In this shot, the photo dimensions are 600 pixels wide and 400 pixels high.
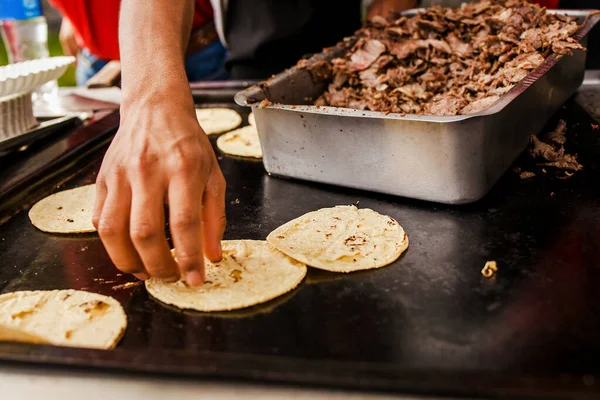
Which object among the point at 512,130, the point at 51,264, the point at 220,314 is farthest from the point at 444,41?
the point at 51,264

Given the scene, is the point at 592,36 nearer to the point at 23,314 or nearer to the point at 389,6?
the point at 389,6

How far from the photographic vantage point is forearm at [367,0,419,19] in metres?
2.92

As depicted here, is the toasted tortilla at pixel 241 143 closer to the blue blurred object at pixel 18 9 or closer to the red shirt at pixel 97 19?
the red shirt at pixel 97 19

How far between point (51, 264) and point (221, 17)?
5.67ft

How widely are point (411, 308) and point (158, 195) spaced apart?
0.64m

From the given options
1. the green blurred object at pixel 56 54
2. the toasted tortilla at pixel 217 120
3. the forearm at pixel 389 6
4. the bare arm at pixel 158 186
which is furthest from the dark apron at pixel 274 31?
the green blurred object at pixel 56 54

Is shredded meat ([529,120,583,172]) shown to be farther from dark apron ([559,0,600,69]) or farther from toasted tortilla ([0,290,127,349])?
toasted tortilla ([0,290,127,349])

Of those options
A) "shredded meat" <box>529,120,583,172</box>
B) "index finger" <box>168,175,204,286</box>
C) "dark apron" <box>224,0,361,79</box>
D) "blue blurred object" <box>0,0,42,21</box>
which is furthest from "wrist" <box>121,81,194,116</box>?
"blue blurred object" <box>0,0,42,21</box>

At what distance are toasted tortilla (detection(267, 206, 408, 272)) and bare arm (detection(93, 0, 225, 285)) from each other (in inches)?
10.4

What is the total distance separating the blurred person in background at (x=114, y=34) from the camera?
343 centimetres

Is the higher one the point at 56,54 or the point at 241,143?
the point at 241,143

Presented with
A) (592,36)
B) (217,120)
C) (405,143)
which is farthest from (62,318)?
(592,36)

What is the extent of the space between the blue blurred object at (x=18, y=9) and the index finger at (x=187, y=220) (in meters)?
2.29

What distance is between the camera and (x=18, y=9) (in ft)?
9.73
